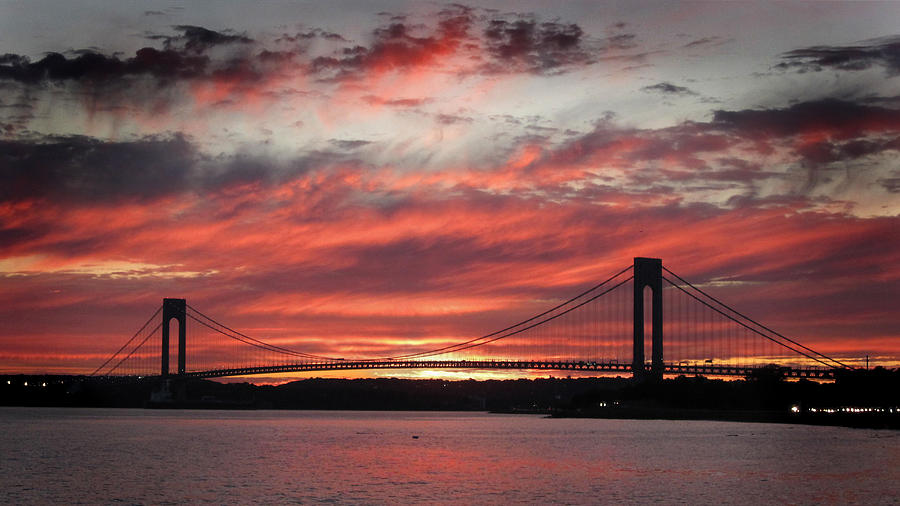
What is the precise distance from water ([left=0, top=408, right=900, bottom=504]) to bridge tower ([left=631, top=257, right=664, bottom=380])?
24.7m

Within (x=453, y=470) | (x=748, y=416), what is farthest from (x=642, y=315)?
(x=453, y=470)

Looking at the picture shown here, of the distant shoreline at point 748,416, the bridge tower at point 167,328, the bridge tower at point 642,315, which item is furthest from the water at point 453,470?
the bridge tower at point 167,328

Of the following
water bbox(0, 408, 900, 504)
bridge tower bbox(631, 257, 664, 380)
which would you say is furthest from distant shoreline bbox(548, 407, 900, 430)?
water bbox(0, 408, 900, 504)

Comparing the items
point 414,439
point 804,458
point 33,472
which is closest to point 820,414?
point 414,439

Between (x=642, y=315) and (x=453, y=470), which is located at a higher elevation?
(x=642, y=315)

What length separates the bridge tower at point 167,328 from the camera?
137137mm

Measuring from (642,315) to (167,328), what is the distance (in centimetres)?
6602

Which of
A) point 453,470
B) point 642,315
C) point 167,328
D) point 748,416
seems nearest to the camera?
point 453,470

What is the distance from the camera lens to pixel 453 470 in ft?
163

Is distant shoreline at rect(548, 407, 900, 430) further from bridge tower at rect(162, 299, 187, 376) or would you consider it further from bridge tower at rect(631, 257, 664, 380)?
bridge tower at rect(162, 299, 187, 376)

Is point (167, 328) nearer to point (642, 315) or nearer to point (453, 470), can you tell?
point (642, 315)

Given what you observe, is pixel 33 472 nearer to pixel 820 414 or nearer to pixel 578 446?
pixel 578 446

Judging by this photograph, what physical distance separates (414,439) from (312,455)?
22.8m

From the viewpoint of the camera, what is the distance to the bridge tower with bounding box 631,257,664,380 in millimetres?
101938
